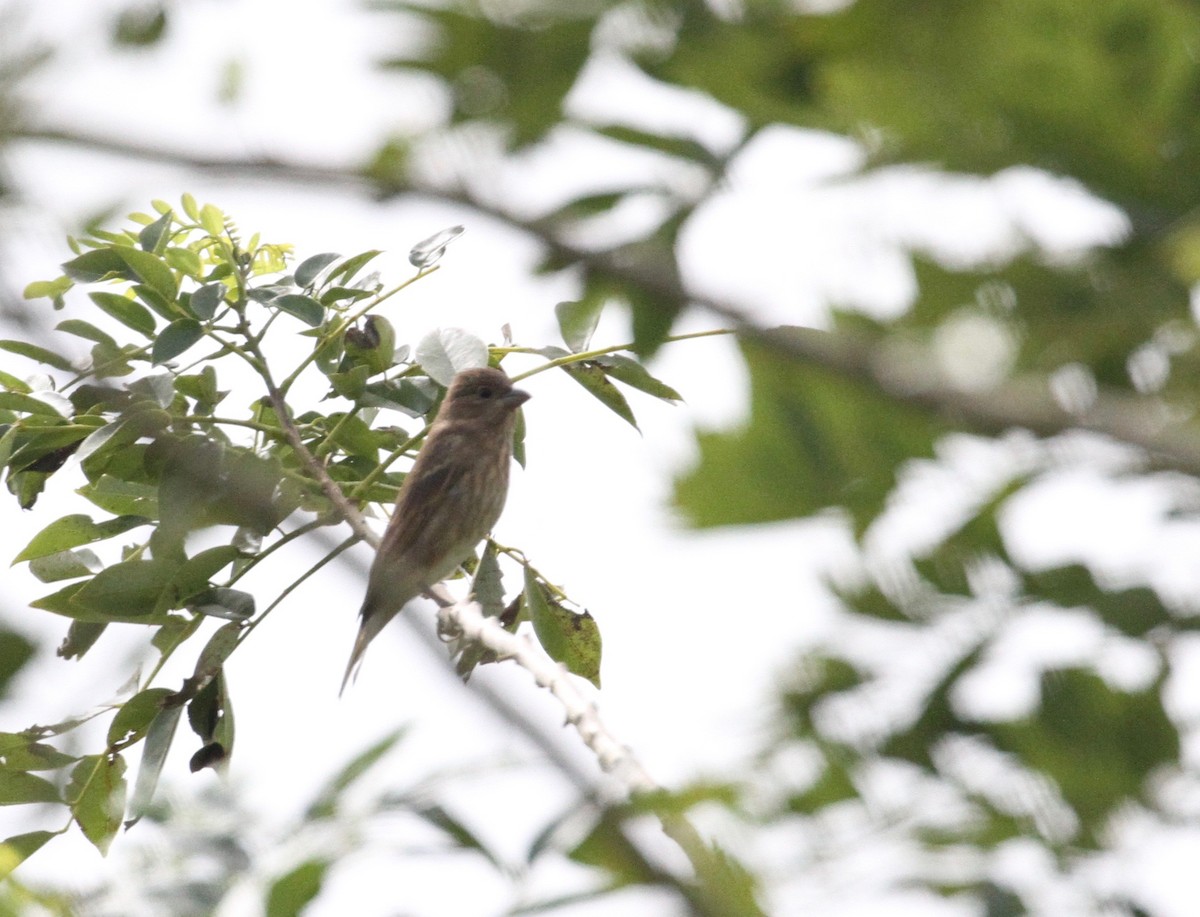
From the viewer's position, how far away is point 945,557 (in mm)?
3297

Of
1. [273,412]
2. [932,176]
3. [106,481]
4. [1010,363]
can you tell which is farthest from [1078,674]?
[106,481]

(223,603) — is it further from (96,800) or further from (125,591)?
(96,800)

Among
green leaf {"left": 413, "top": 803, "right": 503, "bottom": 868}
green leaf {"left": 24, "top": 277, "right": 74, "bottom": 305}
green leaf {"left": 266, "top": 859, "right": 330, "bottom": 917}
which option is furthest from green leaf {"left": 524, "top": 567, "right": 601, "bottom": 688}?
green leaf {"left": 413, "top": 803, "right": 503, "bottom": 868}

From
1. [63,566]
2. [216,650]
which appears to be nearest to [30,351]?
[63,566]

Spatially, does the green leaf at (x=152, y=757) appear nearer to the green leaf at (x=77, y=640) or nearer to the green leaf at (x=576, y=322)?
the green leaf at (x=77, y=640)

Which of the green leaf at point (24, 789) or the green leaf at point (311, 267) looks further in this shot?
the green leaf at point (311, 267)

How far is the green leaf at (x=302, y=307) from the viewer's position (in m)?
3.01

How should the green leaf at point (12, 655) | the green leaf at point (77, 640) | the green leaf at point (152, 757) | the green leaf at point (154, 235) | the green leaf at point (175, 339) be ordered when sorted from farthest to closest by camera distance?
the green leaf at point (77, 640)
the green leaf at point (154, 235)
the green leaf at point (175, 339)
the green leaf at point (152, 757)
the green leaf at point (12, 655)

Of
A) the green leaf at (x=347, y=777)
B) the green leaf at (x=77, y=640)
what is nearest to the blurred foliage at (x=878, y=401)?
the green leaf at (x=77, y=640)

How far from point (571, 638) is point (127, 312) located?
3.64ft

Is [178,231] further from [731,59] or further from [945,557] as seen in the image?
[945,557]

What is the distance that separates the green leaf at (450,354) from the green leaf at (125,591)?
0.62 meters

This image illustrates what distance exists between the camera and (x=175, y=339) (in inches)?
114

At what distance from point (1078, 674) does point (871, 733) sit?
0.51 m
